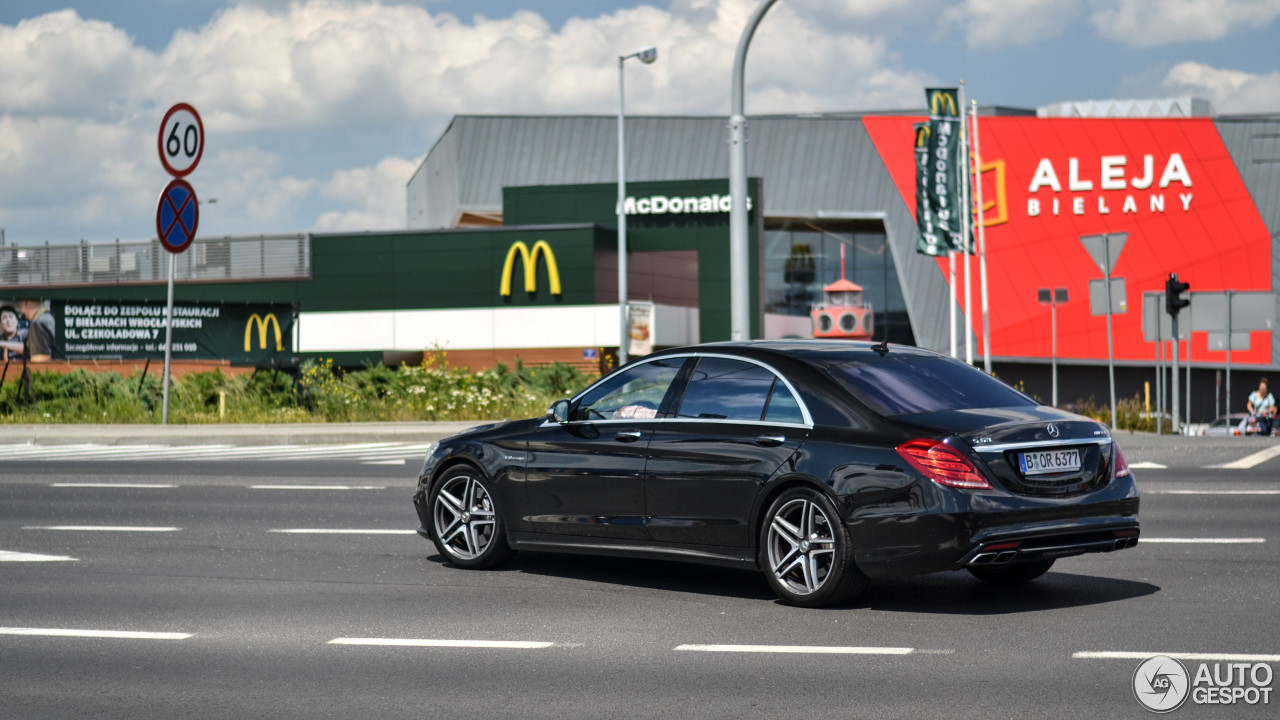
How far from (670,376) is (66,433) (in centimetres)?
1906

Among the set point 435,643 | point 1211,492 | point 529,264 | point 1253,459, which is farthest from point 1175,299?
point 529,264

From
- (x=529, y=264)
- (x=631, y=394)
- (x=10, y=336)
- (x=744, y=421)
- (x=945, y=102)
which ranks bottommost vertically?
(x=744, y=421)

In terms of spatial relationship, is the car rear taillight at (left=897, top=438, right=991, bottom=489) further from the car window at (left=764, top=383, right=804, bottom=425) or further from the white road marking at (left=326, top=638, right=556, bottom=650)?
the white road marking at (left=326, top=638, right=556, bottom=650)

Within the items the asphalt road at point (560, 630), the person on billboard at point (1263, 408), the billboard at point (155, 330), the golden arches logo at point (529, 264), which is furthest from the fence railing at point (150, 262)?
the asphalt road at point (560, 630)

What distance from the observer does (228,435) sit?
23984mm

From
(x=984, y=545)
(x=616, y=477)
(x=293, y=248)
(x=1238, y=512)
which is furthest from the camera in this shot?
(x=293, y=248)

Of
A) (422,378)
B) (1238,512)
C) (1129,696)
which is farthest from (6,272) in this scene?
(1129,696)

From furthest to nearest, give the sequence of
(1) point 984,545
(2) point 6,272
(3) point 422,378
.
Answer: (2) point 6,272 < (3) point 422,378 < (1) point 984,545

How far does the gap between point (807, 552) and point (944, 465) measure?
0.90 meters

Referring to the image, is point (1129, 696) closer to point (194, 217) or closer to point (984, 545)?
point (984, 545)

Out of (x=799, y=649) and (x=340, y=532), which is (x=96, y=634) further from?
(x=340, y=532)

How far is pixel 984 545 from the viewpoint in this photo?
23.7ft

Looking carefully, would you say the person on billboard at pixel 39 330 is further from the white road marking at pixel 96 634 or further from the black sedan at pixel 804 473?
the white road marking at pixel 96 634

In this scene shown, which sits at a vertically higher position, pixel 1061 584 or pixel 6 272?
pixel 6 272
